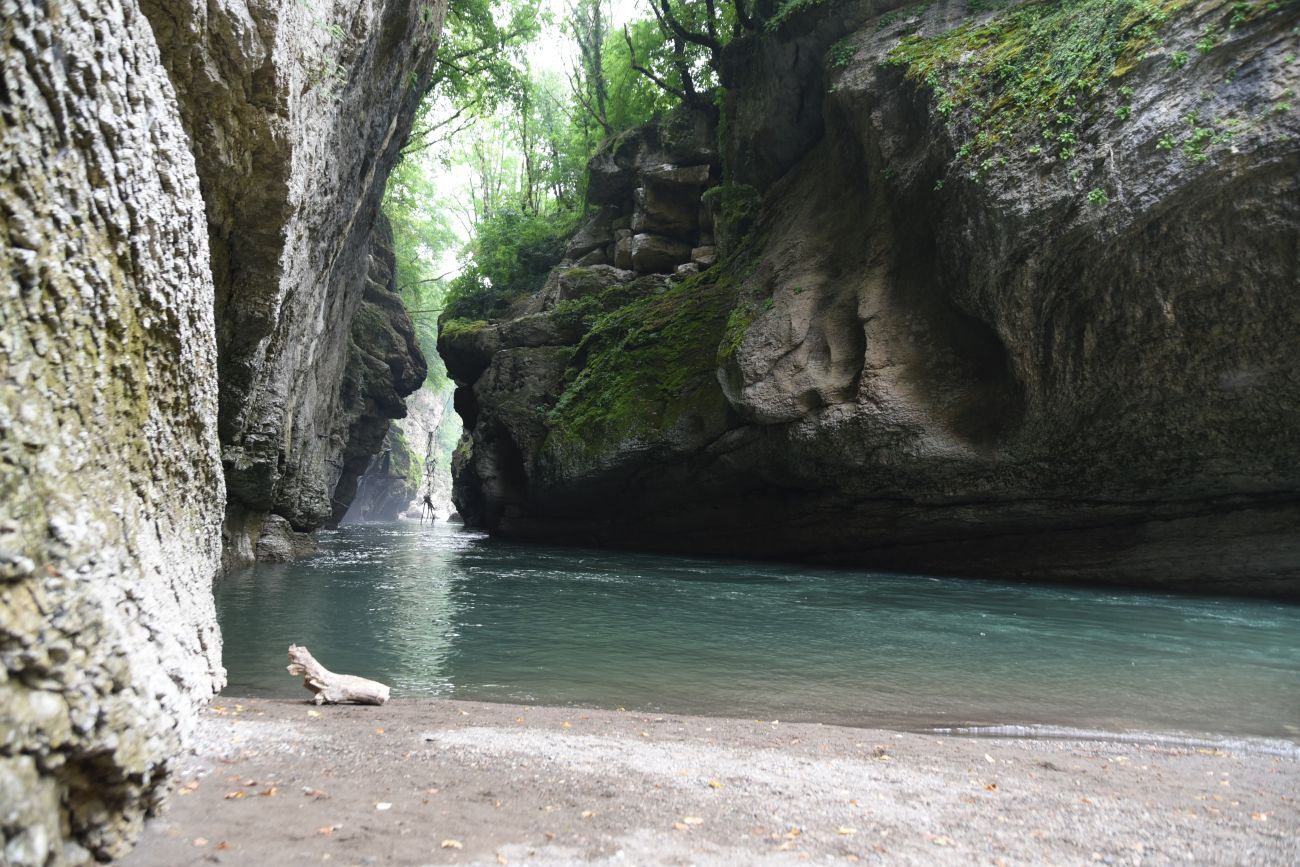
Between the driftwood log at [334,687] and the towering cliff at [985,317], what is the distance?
36.9 ft

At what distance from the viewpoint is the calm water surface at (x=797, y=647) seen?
600cm

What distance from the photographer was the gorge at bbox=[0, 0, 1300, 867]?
211 centimetres

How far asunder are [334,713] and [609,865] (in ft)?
10.2

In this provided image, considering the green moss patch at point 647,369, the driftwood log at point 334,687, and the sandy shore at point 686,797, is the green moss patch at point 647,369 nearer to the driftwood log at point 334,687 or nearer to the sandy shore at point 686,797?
the driftwood log at point 334,687

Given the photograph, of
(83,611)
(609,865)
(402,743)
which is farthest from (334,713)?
(83,611)

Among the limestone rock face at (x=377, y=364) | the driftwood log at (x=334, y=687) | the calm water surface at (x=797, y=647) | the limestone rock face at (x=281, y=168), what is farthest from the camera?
the limestone rock face at (x=377, y=364)

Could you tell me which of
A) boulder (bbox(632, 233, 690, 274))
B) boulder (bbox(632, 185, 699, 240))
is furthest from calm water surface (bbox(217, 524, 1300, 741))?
boulder (bbox(632, 185, 699, 240))

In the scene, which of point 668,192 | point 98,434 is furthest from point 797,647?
point 668,192

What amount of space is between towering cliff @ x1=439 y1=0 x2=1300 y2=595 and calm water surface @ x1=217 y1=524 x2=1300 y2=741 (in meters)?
2.06

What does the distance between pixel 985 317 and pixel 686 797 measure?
38.5 ft

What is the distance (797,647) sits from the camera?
813cm

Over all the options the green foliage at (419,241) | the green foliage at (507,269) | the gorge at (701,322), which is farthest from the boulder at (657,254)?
the green foliage at (419,241)

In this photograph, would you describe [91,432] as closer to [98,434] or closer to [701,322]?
[98,434]

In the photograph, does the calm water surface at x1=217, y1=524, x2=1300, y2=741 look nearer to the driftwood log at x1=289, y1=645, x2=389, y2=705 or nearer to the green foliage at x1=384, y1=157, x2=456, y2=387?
the driftwood log at x1=289, y1=645, x2=389, y2=705
